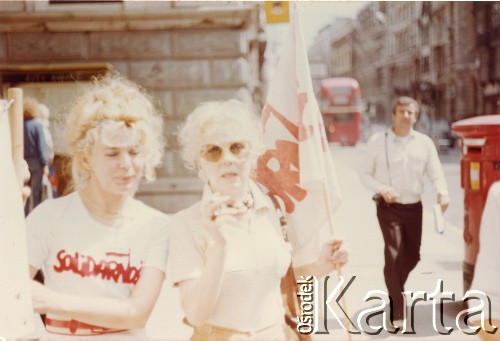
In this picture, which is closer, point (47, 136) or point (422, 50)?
point (47, 136)

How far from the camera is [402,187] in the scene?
3.77 metres

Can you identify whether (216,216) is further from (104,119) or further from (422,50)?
(422,50)

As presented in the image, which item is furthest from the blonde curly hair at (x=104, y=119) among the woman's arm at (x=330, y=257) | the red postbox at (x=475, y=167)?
the red postbox at (x=475, y=167)

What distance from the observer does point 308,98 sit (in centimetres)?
242

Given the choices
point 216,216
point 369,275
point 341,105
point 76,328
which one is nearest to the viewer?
point 216,216

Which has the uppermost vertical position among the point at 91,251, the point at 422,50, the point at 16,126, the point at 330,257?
the point at 422,50

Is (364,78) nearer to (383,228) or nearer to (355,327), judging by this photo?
(383,228)

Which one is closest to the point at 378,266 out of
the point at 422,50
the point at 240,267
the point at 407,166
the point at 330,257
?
the point at 407,166

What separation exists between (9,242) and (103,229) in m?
0.33

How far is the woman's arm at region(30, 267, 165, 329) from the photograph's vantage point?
1.81m

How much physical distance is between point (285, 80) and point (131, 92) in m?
0.72

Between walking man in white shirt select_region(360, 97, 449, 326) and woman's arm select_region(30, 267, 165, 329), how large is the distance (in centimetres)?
211

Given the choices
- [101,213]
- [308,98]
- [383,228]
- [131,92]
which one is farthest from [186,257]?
[383,228]

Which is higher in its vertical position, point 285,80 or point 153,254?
point 285,80
